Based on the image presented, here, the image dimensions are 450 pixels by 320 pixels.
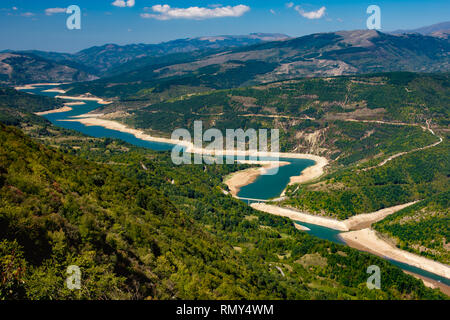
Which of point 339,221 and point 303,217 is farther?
point 303,217

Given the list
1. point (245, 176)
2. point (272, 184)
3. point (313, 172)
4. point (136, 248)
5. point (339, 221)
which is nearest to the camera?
point (136, 248)

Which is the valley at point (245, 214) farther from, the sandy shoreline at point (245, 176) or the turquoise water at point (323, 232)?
the sandy shoreline at point (245, 176)

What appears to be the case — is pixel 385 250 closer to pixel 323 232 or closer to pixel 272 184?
pixel 323 232

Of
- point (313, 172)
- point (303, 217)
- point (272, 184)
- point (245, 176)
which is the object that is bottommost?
point (303, 217)

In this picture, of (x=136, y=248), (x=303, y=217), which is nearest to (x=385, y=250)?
(x=303, y=217)

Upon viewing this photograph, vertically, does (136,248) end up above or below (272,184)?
above

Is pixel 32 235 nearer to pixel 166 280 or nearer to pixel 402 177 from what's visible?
pixel 166 280

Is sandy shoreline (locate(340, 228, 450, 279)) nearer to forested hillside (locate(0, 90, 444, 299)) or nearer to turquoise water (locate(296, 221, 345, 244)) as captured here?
turquoise water (locate(296, 221, 345, 244))

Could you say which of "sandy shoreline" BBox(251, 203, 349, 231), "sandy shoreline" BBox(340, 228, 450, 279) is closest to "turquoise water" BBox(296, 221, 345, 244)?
"sandy shoreline" BBox(340, 228, 450, 279)
